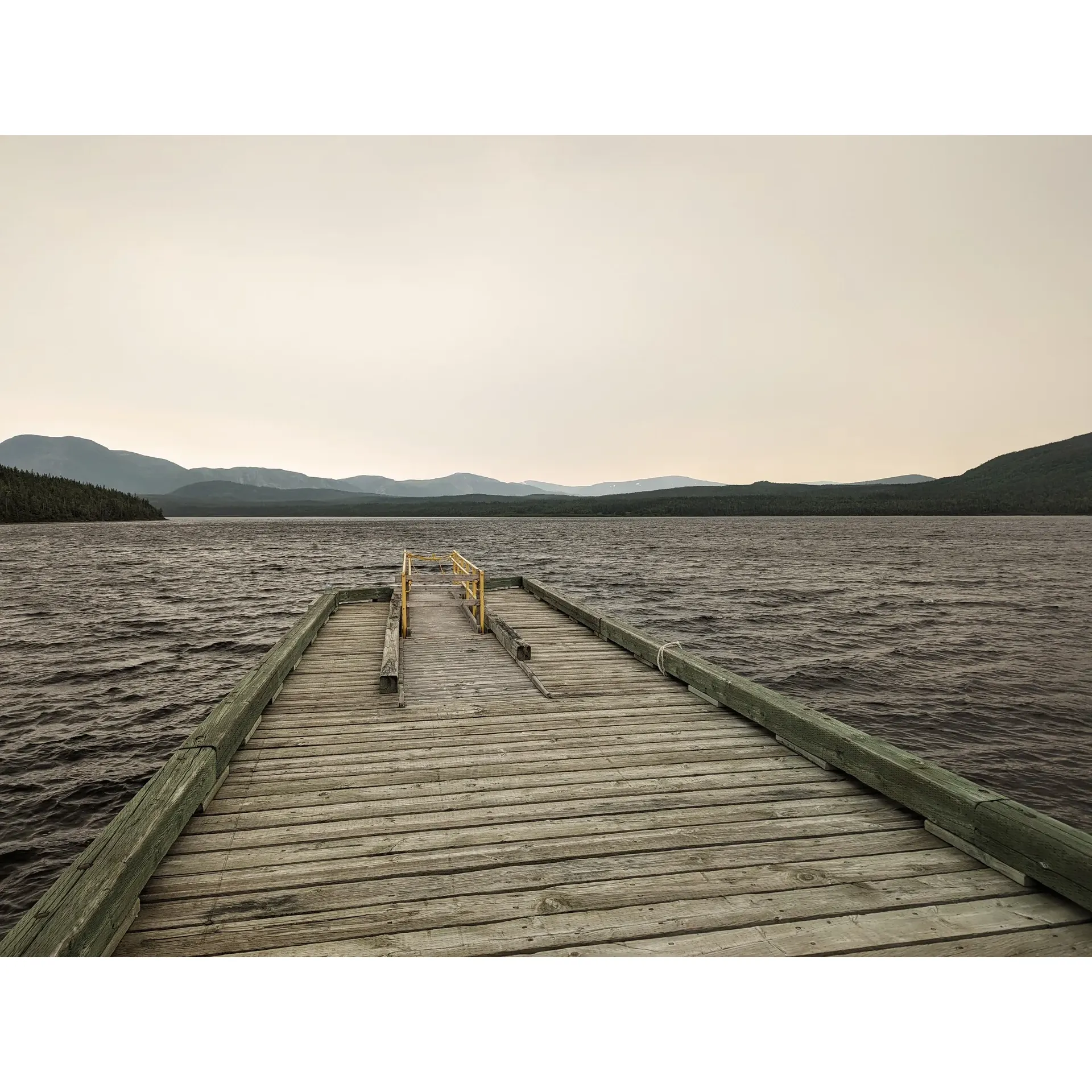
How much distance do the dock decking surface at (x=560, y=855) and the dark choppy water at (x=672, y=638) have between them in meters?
4.51

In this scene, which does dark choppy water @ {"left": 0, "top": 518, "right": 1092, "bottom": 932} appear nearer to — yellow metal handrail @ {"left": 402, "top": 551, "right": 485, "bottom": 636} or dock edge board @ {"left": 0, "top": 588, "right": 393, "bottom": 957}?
dock edge board @ {"left": 0, "top": 588, "right": 393, "bottom": 957}

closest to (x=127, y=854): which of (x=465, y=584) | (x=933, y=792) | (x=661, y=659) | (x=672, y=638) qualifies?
(x=933, y=792)

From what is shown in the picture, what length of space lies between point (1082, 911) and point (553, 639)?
7220 mm

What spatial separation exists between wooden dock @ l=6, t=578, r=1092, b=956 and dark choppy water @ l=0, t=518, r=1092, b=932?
450 centimetres

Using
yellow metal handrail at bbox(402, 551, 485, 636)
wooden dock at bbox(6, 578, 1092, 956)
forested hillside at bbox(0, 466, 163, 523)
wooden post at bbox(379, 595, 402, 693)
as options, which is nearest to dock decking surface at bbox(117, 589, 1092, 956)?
wooden dock at bbox(6, 578, 1092, 956)

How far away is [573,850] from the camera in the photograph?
3.72 m

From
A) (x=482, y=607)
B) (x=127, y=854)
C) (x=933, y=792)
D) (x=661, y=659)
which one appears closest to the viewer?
(x=127, y=854)

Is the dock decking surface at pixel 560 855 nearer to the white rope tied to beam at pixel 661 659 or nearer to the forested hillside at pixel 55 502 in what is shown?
the white rope tied to beam at pixel 661 659

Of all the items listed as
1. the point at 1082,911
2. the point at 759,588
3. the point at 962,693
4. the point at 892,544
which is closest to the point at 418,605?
the point at 1082,911

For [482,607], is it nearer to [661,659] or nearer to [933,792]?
[661,659]

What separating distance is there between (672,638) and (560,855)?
1647 centimetres

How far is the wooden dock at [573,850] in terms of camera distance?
2916mm

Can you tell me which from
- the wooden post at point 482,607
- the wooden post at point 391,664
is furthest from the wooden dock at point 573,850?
the wooden post at point 482,607

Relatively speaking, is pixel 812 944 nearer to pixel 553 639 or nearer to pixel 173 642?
pixel 553 639
